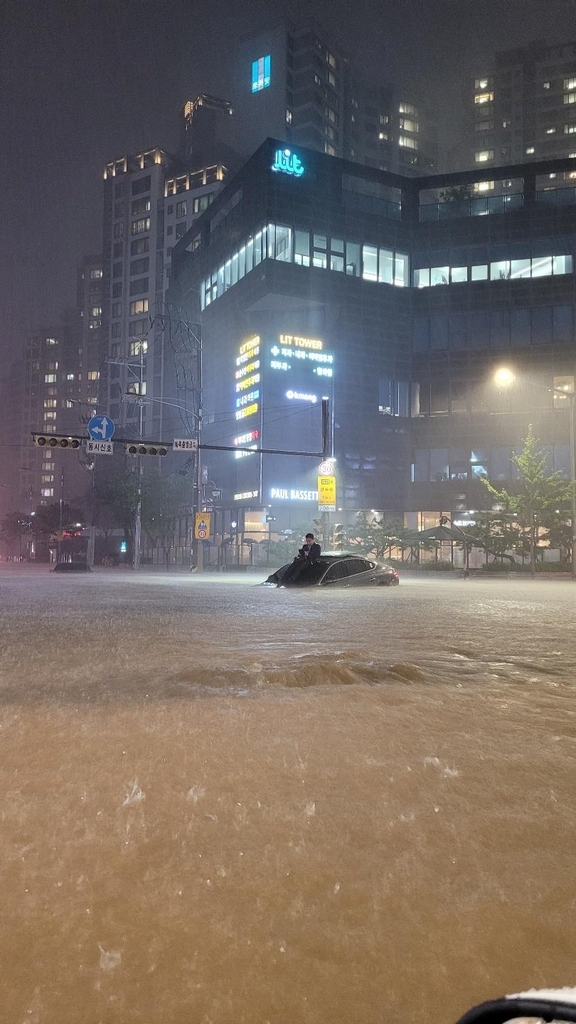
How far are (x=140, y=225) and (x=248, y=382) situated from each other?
80.4 meters

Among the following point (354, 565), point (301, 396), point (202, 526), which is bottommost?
point (354, 565)

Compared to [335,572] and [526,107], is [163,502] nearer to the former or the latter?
[335,572]

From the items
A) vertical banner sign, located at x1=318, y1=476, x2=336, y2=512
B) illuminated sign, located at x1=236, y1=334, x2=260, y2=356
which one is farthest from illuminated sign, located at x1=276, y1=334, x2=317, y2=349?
vertical banner sign, located at x1=318, y1=476, x2=336, y2=512

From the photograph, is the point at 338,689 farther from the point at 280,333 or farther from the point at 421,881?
the point at 280,333

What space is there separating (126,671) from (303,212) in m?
56.1

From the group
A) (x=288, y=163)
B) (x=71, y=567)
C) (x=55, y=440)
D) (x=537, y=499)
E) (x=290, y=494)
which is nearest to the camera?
(x=55, y=440)

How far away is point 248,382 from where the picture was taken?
5744cm

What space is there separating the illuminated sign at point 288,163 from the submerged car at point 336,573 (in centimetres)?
4478

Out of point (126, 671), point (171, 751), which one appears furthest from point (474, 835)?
point (126, 671)

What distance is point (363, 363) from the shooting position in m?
58.6

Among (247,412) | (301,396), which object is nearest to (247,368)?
(247,412)

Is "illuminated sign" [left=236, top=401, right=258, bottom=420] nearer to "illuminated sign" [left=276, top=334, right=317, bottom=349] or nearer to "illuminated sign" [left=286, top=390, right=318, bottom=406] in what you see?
"illuminated sign" [left=286, top=390, right=318, bottom=406]

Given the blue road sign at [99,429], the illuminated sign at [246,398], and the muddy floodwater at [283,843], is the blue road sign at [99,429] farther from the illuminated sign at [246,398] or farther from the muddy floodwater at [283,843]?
the illuminated sign at [246,398]

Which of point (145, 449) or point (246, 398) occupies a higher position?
point (246, 398)
